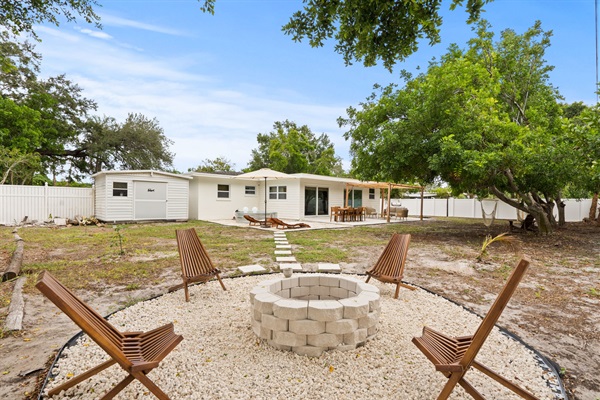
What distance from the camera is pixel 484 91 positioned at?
8.94 metres

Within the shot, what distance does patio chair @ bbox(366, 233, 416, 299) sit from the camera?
400cm

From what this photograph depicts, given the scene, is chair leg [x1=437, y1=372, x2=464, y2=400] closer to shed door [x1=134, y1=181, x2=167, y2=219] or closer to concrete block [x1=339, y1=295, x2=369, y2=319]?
concrete block [x1=339, y1=295, x2=369, y2=319]

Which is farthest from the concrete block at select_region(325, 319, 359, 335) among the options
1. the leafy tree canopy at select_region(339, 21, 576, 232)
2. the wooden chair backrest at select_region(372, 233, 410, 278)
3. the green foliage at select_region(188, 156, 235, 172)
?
the green foliage at select_region(188, 156, 235, 172)

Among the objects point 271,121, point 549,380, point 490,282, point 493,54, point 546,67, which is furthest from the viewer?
point 271,121

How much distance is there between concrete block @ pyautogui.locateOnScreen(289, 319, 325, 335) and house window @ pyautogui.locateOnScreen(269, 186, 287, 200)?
48.3 ft

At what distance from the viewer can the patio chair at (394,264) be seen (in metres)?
4.00

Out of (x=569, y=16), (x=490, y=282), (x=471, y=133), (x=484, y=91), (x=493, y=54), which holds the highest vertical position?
(x=569, y=16)

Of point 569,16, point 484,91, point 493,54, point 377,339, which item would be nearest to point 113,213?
point 377,339

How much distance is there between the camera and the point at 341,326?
2529mm

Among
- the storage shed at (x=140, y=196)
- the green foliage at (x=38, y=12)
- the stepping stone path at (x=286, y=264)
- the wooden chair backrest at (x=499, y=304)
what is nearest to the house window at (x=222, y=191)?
the storage shed at (x=140, y=196)

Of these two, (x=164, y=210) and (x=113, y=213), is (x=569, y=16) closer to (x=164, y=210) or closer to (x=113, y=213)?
(x=164, y=210)

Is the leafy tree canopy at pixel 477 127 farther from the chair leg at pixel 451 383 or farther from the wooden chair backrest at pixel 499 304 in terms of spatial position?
the chair leg at pixel 451 383

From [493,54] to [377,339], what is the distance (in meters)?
11.6

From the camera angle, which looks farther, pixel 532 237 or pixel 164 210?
pixel 164 210
